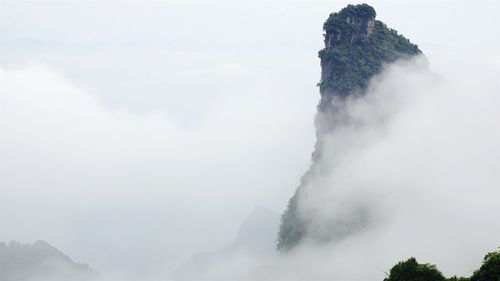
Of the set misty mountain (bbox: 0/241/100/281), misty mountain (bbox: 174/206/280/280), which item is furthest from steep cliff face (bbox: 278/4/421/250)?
misty mountain (bbox: 0/241/100/281)

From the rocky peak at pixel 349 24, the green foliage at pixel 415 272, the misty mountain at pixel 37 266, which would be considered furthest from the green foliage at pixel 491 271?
the misty mountain at pixel 37 266

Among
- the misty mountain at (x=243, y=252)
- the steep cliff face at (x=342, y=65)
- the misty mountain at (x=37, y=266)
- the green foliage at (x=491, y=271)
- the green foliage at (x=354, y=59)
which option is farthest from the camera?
the misty mountain at (x=243, y=252)

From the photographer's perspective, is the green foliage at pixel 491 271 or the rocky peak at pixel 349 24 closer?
the green foliage at pixel 491 271

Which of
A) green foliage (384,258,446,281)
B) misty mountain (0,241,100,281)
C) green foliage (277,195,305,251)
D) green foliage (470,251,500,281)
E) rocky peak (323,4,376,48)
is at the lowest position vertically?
green foliage (470,251,500,281)

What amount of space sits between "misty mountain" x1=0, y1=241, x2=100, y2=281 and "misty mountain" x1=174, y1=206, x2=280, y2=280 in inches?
866

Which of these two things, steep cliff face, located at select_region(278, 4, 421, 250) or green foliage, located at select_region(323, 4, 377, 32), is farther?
green foliage, located at select_region(323, 4, 377, 32)

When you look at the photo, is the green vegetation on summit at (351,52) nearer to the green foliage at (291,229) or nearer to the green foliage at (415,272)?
the green foliage at (291,229)

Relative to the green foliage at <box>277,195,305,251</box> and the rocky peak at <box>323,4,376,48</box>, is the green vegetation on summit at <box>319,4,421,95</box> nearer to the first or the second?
the rocky peak at <box>323,4,376,48</box>

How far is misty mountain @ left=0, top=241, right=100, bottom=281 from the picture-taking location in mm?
144125

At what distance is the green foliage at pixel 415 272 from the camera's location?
5072 centimetres

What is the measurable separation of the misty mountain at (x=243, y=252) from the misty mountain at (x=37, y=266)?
72.2ft

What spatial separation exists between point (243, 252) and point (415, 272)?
11198 centimetres

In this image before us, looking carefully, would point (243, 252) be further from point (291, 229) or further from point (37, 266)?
point (291, 229)

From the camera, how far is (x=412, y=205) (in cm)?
8625
